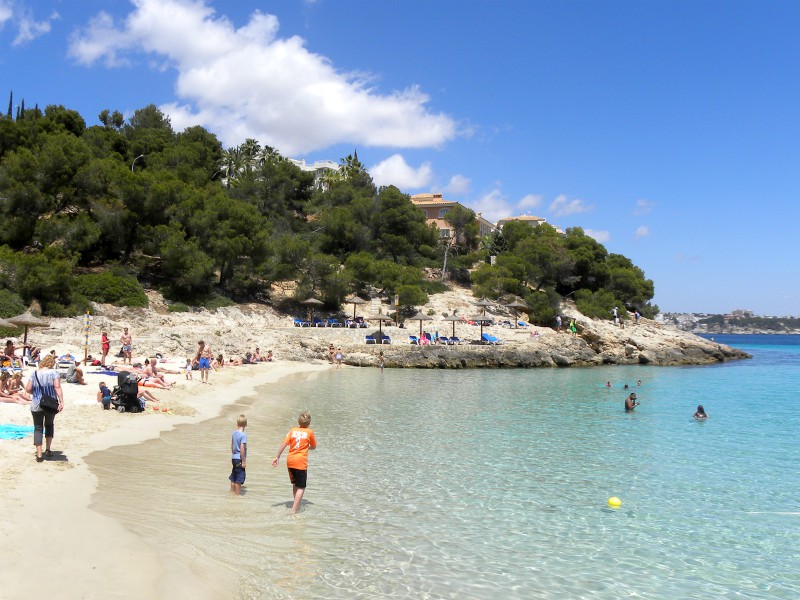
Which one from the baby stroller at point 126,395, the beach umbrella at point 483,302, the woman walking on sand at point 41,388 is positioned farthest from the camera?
the beach umbrella at point 483,302

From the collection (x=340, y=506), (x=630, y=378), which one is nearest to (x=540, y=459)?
(x=340, y=506)

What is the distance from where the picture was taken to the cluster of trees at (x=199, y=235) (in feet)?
112

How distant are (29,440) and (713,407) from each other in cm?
2022

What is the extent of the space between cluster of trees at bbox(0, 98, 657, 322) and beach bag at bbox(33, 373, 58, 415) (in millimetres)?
23578

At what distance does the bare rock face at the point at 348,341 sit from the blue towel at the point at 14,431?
1429cm

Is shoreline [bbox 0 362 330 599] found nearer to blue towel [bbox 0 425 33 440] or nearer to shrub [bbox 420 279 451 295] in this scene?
blue towel [bbox 0 425 33 440]

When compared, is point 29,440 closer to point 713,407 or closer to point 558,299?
point 713,407

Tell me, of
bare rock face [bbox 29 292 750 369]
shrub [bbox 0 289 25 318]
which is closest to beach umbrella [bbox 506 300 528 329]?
bare rock face [bbox 29 292 750 369]

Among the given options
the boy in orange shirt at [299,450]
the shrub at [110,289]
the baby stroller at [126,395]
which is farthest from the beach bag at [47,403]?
the shrub at [110,289]

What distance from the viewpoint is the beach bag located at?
25.4 ft

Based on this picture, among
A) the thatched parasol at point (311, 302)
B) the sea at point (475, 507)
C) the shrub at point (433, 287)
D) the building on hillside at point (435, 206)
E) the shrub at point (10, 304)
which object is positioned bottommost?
the sea at point (475, 507)

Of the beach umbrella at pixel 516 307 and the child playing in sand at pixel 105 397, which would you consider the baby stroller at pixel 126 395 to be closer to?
the child playing in sand at pixel 105 397

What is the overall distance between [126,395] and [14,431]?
3.85 m

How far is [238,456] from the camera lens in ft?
26.0
